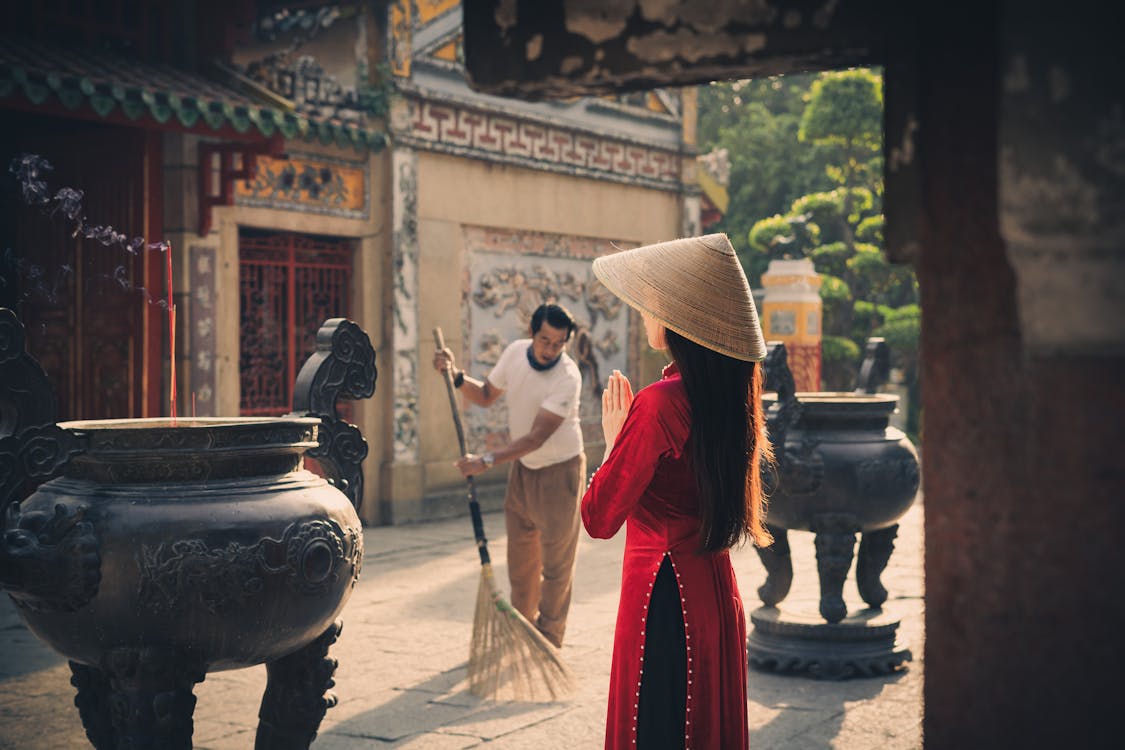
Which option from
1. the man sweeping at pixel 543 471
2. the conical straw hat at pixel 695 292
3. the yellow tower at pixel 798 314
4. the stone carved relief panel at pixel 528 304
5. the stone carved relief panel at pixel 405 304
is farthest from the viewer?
the yellow tower at pixel 798 314

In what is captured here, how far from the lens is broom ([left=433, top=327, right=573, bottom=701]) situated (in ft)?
16.8

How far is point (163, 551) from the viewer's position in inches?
123

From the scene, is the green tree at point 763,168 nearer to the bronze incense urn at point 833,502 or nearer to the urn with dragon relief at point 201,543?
the bronze incense urn at point 833,502

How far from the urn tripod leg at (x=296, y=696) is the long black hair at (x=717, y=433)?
144 centimetres

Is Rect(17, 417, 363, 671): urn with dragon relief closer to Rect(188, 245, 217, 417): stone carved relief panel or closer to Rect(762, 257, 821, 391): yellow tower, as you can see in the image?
Rect(188, 245, 217, 417): stone carved relief panel

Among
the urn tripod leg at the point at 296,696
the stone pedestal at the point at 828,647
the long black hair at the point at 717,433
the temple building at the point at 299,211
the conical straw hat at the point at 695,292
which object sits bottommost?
the stone pedestal at the point at 828,647

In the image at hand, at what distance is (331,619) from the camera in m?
3.50

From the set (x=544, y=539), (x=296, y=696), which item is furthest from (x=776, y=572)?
(x=296, y=696)

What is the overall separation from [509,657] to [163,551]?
2.36m

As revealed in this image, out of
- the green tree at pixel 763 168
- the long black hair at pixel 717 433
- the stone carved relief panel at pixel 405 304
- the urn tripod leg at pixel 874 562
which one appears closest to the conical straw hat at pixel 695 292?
the long black hair at pixel 717 433

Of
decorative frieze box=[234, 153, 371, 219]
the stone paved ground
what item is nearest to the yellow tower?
decorative frieze box=[234, 153, 371, 219]

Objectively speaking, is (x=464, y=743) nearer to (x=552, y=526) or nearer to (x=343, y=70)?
(x=552, y=526)

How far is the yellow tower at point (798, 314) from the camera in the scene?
618 inches

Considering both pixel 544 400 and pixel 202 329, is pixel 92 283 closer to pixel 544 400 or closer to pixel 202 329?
pixel 202 329
